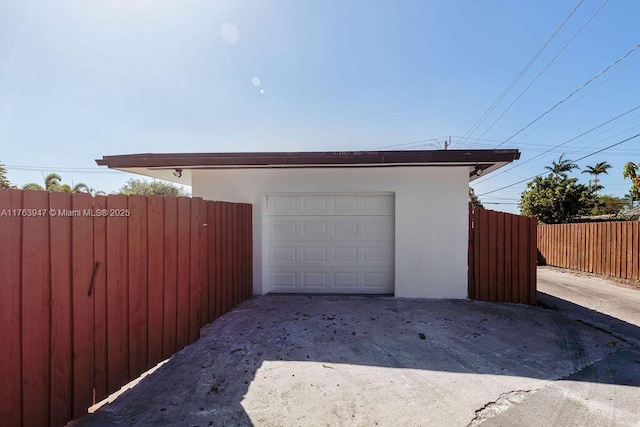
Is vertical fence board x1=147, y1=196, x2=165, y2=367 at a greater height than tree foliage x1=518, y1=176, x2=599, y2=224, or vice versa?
tree foliage x1=518, y1=176, x2=599, y2=224

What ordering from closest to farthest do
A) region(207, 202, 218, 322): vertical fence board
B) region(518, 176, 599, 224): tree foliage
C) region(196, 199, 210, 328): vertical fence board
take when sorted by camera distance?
region(196, 199, 210, 328): vertical fence board, region(207, 202, 218, 322): vertical fence board, region(518, 176, 599, 224): tree foliage

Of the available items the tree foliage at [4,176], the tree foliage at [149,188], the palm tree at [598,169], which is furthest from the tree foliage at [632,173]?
the tree foliage at [149,188]

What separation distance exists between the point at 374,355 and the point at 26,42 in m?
10.8

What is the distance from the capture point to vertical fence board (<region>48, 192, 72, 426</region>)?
88.1 inches

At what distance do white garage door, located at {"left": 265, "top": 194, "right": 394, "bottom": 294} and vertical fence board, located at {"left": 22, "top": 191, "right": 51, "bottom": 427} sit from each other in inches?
190

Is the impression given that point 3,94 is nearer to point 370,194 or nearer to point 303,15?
point 303,15

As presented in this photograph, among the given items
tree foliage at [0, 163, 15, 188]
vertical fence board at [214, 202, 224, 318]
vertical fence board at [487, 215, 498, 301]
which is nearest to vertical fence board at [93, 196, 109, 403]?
vertical fence board at [214, 202, 224, 318]

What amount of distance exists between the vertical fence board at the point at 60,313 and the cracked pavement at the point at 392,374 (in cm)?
26

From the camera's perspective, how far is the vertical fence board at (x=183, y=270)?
383 cm

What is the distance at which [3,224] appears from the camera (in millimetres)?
1949

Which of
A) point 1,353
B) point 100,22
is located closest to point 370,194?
point 1,353

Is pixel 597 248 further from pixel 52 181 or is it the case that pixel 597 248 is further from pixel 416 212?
pixel 52 181

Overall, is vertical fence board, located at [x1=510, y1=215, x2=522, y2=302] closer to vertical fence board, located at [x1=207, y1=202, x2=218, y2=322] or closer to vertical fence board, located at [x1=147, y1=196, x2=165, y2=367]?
vertical fence board, located at [x1=207, y1=202, x2=218, y2=322]

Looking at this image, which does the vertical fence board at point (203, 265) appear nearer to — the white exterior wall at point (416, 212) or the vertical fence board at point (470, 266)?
the white exterior wall at point (416, 212)
